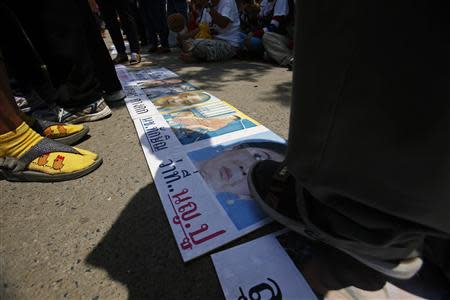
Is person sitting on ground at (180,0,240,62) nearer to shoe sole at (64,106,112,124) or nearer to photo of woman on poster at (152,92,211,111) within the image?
photo of woman on poster at (152,92,211,111)

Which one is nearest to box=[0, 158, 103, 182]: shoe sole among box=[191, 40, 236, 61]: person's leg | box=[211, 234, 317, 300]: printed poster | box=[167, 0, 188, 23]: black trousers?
box=[211, 234, 317, 300]: printed poster

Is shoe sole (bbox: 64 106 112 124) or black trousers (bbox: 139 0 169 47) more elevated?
black trousers (bbox: 139 0 169 47)

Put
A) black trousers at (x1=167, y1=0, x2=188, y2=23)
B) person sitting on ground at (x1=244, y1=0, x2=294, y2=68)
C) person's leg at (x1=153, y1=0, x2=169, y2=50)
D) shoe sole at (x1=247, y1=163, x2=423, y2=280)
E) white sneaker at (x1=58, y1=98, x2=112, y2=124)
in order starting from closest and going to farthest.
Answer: shoe sole at (x1=247, y1=163, x2=423, y2=280) → white sneaker at (x1=58, y1=98, x2=112, y2=124) → person sitting on ground at (x1=244, y1=0, x2=294, y2=68) → person's leg at (x1=153, y1=0, x2=169, y2=50) → black trousers at (x1=167, y1=0, x2=188, y2=23)

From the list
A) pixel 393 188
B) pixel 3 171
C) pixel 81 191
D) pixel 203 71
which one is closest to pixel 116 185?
pixel 81 191

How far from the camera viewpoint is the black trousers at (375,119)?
23cm

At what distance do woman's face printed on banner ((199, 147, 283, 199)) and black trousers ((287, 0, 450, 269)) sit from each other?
0.85 ft

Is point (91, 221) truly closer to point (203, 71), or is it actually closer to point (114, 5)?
point (203, 71)

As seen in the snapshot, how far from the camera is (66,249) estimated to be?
49 cm

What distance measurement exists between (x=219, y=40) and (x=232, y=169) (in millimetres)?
1953

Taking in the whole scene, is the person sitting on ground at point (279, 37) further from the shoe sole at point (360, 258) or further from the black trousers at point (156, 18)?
the shoe sole at point (360, 258)

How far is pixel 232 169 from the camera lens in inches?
26.6

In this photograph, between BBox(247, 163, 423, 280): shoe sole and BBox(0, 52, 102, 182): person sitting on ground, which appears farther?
BBox(0, 52, 102, 182): person sitting on ground

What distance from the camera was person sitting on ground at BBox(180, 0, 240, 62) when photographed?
85.6 inches

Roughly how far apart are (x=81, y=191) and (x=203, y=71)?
148cm
